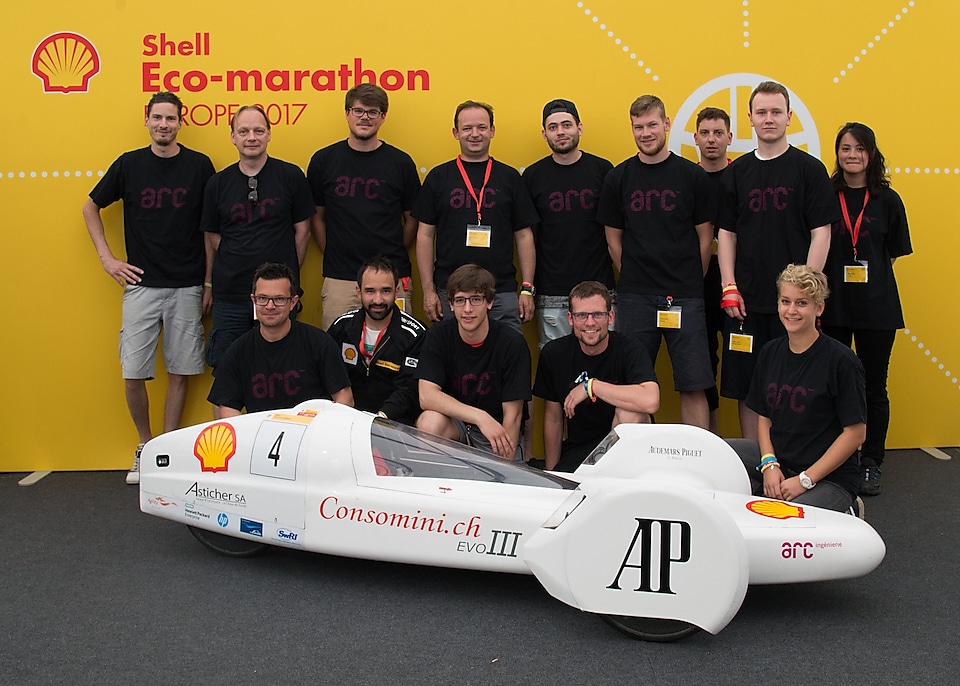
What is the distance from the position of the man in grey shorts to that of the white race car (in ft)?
4.51

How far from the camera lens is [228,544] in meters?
3.34

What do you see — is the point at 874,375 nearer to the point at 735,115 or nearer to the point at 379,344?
the point at 735,115

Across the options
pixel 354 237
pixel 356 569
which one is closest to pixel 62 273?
pixel 354 237

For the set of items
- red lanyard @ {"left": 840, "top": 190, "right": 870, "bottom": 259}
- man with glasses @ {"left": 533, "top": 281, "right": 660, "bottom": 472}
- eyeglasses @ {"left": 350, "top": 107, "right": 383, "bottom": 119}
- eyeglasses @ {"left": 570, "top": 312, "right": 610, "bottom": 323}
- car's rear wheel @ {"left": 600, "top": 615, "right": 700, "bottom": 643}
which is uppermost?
eyeglasses @ {"left": 350, "top": 107, "right": 383, "bottom": 119}

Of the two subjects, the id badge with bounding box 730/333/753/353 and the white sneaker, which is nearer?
the id badge with bounding box 730/333/753/353

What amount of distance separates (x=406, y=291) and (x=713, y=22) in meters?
2.01

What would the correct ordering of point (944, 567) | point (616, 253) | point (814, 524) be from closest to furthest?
point (814, 524) → point (944, 567) → point (616, 253)

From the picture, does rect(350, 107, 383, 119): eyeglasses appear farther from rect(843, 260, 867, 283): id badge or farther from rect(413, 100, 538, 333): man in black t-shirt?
rect(843, 260, 867, 283): id badge

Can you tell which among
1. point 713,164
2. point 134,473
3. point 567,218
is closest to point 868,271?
point 713,164

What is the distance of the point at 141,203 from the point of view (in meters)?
4.44

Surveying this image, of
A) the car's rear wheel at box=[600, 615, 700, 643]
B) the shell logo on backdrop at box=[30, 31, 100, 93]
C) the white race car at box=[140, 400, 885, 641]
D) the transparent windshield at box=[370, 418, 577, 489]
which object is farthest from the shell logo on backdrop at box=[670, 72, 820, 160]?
the shell logo on backdrop at box=[30, 31, 100, 93]

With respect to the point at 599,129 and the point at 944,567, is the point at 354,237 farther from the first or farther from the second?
the point at 944,567

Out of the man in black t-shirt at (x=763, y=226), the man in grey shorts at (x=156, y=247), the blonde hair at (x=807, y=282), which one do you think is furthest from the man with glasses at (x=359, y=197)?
the blonde hair at (x=807, y=282)

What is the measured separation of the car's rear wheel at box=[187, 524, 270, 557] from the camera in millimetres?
3314
